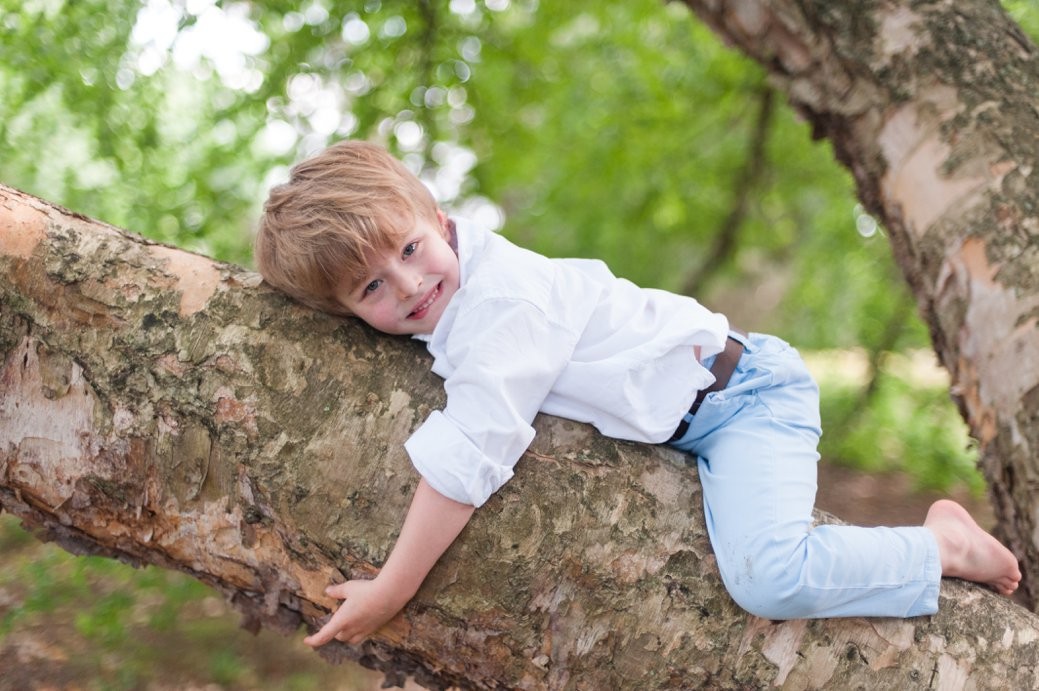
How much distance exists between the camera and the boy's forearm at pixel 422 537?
1.61m

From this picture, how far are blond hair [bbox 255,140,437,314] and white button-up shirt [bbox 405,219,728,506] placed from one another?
0.21 metres

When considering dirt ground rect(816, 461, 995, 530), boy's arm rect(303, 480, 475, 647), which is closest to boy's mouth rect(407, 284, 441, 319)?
boy's arm rect(303, 480, 475, 647)

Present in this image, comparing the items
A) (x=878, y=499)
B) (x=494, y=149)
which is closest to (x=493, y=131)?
(x=494, y=149)

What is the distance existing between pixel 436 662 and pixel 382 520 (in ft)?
1.20

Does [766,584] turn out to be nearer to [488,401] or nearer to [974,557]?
[974,557]

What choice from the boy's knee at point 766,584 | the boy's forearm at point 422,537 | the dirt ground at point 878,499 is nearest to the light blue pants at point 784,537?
the boy's knee at point 766,584

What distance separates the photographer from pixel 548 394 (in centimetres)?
183

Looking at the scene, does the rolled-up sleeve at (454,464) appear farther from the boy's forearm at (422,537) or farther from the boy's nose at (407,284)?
the boy's nose at (407,284)

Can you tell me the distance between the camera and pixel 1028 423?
218 centimetres

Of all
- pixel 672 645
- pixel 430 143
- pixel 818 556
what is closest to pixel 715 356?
pixel 818 556

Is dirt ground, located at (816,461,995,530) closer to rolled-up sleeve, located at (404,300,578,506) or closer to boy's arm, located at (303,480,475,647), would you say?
rolled-up sleeve, located at (404,300,578,506)

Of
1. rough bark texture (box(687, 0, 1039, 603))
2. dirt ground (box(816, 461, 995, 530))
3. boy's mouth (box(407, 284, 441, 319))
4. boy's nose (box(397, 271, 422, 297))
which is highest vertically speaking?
rough bark texture (box(687, 0, 1039, 603))

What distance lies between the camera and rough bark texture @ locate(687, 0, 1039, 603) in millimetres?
2256

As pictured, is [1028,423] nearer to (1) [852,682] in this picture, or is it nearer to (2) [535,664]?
(1) [852,682]
